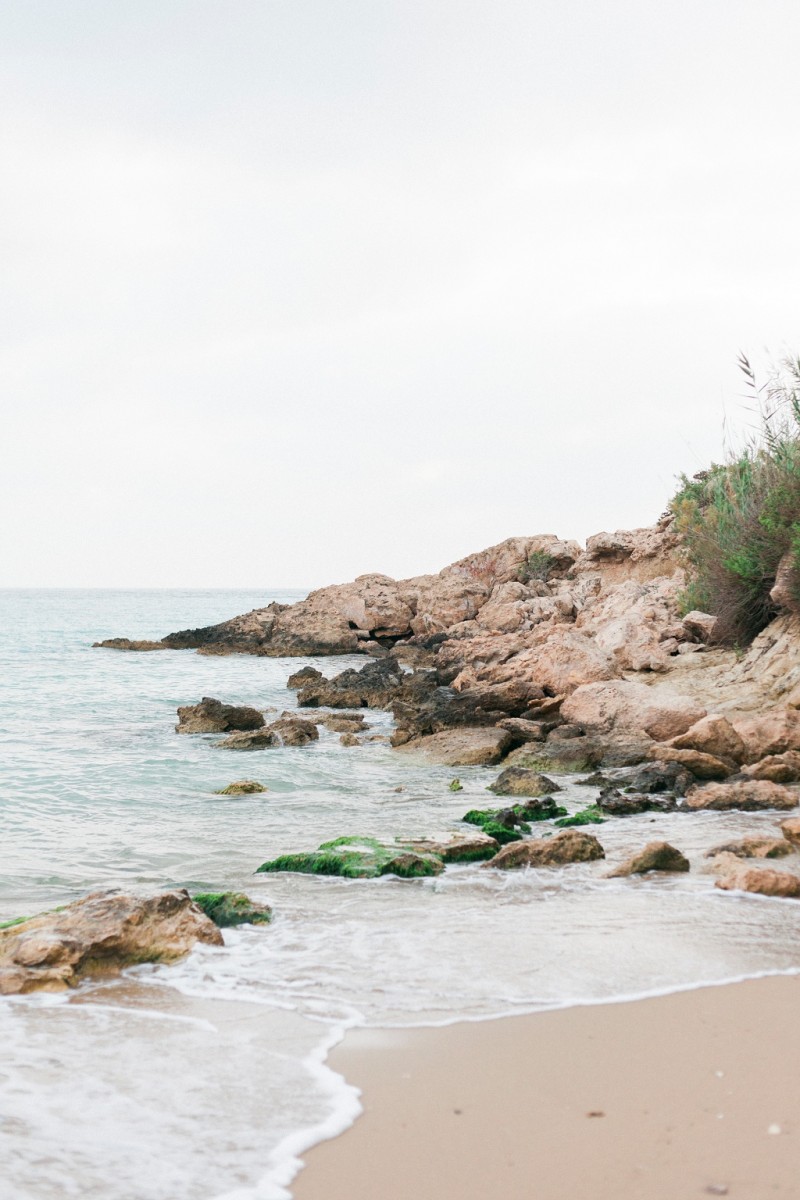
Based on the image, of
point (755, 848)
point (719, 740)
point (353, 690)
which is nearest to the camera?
point (755, 848)

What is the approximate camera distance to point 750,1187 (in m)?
2.81

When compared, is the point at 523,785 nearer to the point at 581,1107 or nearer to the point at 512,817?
the point at 512,817

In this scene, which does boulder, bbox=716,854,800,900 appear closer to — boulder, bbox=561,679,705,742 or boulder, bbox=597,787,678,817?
boulder, bbox=597,787,678,817

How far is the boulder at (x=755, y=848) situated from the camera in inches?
284

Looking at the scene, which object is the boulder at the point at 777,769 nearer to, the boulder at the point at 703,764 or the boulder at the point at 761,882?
the boulder at the point at 703,764

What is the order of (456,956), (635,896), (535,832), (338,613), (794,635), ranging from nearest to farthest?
(456,956) → (635,896) → (535,832) → (794,635) → (338,613)

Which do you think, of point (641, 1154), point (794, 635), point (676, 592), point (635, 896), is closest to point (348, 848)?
point (635, 896)

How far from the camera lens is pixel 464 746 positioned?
13336 millimetres

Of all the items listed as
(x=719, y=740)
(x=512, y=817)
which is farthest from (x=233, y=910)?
(x=719, y=740)

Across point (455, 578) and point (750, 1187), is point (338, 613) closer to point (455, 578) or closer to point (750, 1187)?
point (455, 578)

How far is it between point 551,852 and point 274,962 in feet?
9.12

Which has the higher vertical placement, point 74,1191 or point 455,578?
point 455,578

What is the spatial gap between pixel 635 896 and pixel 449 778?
5881mm

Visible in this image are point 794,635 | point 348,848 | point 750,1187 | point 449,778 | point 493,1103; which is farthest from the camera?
→ point 794,635
